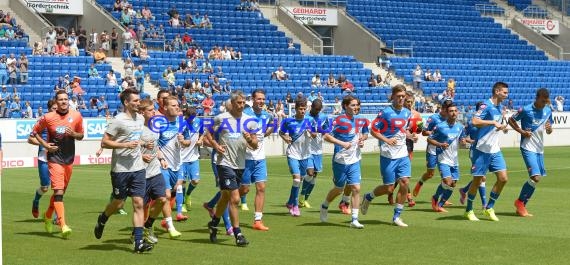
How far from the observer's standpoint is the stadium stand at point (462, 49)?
55.0m

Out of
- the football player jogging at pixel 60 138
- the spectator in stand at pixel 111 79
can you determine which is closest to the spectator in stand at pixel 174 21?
the spectator in stand at pixel 111 79

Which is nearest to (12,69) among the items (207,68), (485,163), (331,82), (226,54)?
(207,68)

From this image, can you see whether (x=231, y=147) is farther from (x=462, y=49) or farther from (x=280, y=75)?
(x=462, y=49)

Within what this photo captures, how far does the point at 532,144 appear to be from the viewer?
55.8ft

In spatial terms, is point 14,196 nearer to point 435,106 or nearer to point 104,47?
point 104,47

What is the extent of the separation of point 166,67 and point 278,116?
6457 mm

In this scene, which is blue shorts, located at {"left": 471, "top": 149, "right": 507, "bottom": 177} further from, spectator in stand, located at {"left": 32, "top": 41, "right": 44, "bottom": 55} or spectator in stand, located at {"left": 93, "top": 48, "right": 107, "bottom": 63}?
spectator in stand, located at {"left": 93, "top": 48, "right": 107, "bottom": 63}

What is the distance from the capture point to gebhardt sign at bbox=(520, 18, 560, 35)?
65.2 meters

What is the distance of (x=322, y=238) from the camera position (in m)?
14.0

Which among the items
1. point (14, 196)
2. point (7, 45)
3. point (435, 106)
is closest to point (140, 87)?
point (7, 45)

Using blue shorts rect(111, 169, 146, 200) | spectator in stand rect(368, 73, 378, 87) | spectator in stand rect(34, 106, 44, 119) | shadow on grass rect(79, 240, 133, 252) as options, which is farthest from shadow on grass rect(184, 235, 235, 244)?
spectator in stand rect(368, 73, 378, 87)

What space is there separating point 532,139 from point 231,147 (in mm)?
5823

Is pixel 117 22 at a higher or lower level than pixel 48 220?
higher

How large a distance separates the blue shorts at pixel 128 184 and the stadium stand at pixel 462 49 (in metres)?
40.6
